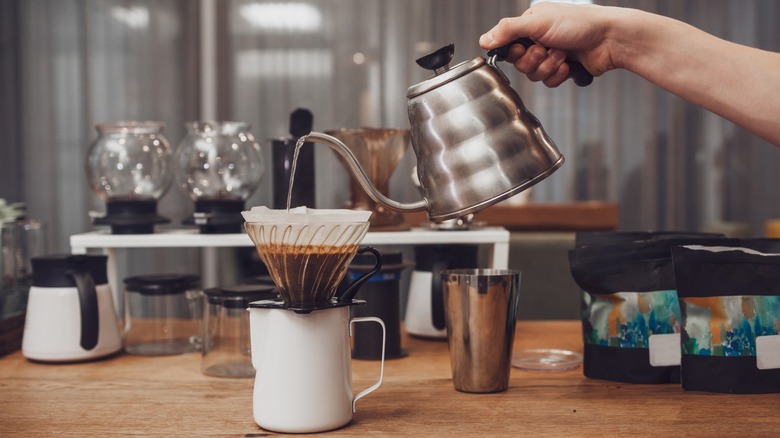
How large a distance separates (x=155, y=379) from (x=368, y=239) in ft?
1.39

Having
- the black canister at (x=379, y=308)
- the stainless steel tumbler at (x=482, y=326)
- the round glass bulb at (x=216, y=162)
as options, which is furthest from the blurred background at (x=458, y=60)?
the stainless steel tumbler at (x=482, y=326)

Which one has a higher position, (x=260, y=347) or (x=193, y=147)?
(x=193, y=147)

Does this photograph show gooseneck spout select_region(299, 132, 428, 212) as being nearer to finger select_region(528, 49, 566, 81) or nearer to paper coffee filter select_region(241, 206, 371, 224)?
paper coffee filter select_region(241, 206, 371, 224)

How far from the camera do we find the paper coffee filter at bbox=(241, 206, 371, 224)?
886mm

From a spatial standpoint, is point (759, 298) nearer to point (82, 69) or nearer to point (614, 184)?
point (614, 184)

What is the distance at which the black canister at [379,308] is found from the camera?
1251mm

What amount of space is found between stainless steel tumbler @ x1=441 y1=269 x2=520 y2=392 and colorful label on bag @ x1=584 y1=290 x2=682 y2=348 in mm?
154

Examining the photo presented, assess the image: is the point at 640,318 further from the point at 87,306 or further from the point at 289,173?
the point at 87,306

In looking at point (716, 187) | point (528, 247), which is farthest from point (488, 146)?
point (716, 187)

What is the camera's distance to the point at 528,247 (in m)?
2.13

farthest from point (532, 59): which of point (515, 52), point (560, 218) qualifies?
point (560, 218)

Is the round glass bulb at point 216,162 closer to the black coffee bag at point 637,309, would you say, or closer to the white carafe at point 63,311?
the white carafe at point 63,311

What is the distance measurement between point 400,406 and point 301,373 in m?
0.17

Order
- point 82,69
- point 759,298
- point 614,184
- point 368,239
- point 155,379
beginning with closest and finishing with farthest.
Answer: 1. point 759,298
2. point 155,379
3. point 368,239
4. point 82,69
5. point 614,184
